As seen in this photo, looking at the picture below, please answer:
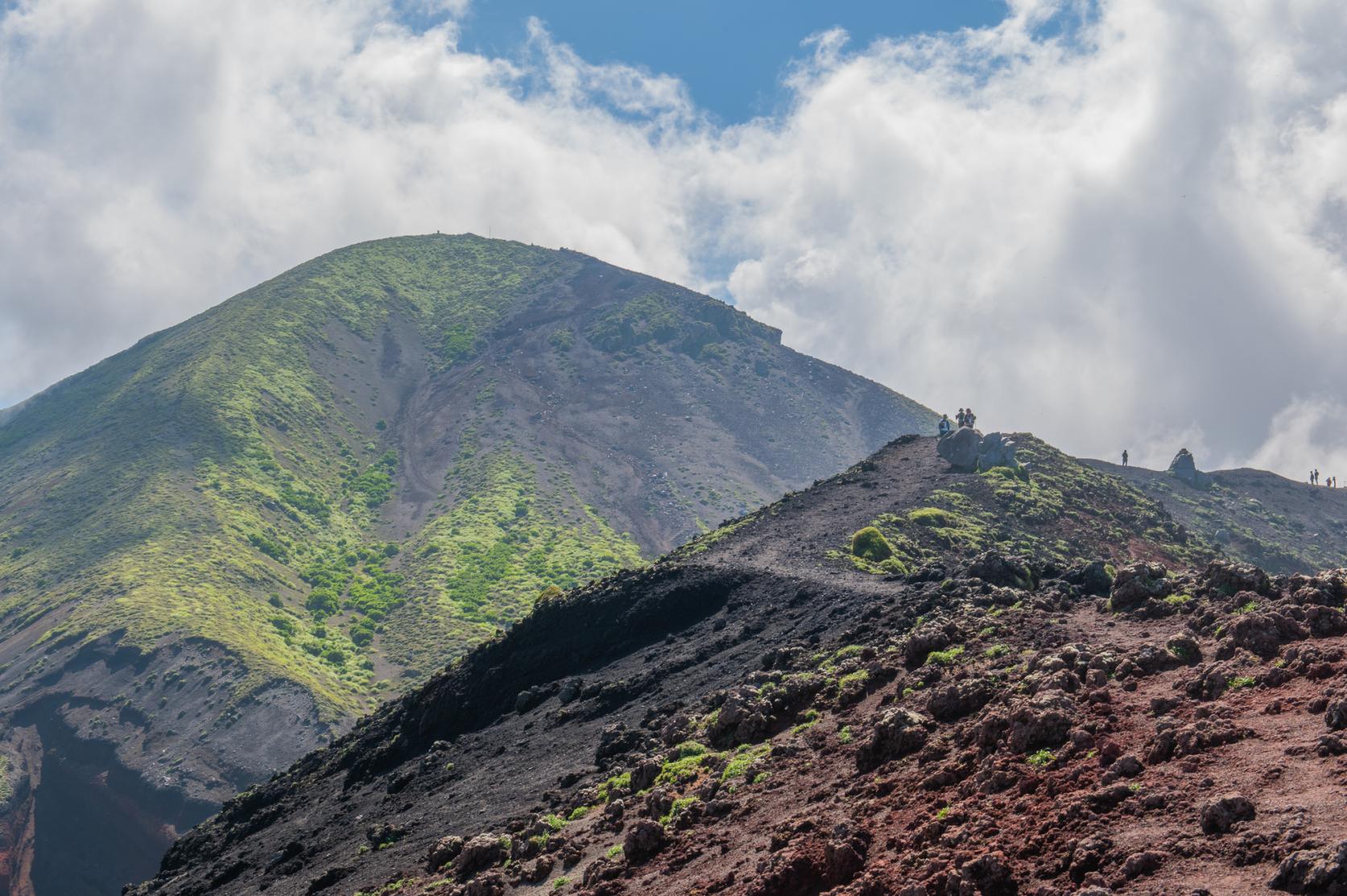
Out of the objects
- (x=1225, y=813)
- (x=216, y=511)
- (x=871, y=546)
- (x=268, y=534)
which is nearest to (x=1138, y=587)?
(x=1225, y=813)

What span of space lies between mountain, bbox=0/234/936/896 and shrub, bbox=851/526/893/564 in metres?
15.1

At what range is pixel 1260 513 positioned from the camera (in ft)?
378

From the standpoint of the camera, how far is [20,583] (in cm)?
12331

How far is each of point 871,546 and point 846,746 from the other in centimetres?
3197

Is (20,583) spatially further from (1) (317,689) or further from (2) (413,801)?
(2) (413,801)

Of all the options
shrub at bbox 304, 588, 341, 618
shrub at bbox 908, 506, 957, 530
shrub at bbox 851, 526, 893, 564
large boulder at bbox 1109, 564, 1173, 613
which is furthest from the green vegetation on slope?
large boulder at bbox 1109, 564, 1173, 613

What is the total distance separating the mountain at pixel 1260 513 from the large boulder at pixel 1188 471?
691mm

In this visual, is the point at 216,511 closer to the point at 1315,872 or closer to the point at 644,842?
the point at 644,842

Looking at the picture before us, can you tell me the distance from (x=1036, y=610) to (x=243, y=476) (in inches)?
5125

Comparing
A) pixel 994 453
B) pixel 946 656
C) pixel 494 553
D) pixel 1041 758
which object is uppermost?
pixel 494 553

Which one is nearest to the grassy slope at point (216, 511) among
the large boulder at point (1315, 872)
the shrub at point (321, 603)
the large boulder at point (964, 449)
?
the shrub at point (321, 603)

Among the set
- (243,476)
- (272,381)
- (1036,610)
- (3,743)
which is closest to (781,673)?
(1036,610)

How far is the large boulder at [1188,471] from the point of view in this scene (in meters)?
122

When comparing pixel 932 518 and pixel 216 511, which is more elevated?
pixel 216 511
